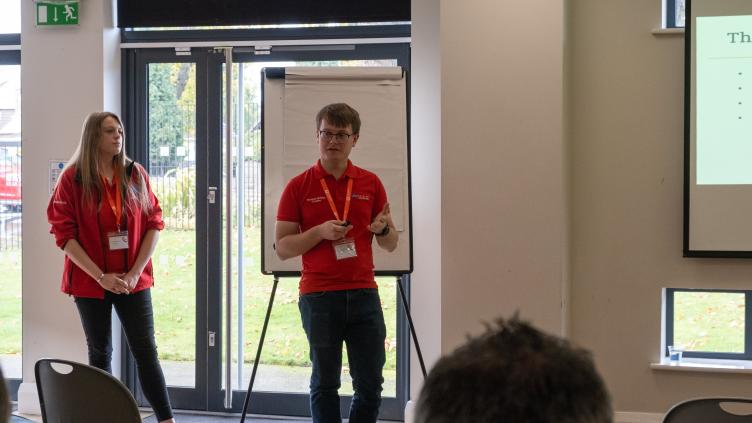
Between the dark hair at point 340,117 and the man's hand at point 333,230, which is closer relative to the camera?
the man's hand at point 333,230

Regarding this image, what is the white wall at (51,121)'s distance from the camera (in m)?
4.55

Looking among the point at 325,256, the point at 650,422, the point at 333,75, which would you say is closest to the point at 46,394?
the point at 325,256

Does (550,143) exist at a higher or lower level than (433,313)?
higher

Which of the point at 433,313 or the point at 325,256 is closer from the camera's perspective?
the point at 325,256

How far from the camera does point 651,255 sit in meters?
4.18

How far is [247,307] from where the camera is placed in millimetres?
4648

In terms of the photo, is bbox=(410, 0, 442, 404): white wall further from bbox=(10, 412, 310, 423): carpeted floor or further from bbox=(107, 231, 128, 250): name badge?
bbox=(107, 231, 128, 250): name badge

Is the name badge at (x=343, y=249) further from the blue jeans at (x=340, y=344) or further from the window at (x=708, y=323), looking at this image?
the window at (x=708, y=323)

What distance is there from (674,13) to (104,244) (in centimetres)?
295

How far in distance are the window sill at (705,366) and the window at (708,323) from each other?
34mm

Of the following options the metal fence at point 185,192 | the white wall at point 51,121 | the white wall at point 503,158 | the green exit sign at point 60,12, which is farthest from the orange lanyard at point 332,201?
the green exit sign at point 60,12

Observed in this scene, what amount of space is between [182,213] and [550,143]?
2.08 metres

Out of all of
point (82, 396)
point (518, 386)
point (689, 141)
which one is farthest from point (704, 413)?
point (689, 141)

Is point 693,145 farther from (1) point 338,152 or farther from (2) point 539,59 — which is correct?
(1) point 338,152
